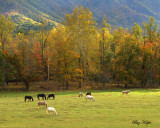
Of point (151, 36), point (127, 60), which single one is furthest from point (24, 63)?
point (151, 36)

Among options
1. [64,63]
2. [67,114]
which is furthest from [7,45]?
[67,114]

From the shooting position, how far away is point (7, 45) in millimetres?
75500

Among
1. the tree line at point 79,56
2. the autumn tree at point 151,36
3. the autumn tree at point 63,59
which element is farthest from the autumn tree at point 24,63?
the autumn tree at point 151,36

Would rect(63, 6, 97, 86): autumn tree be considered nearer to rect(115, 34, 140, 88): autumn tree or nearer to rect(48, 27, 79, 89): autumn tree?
rect(48, 27, 79, 89): autumn tree

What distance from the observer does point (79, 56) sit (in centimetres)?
6288

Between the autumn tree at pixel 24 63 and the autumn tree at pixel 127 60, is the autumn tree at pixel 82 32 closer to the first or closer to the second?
the autumn tree at pixel 127 60

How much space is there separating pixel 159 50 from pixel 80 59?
2904 cm

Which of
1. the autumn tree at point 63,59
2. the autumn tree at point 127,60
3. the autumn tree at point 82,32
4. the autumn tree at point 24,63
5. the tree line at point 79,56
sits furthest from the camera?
the autumn tree at point 127,60

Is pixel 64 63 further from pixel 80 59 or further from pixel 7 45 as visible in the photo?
pixel 7 45

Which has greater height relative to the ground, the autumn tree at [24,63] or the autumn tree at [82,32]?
the autumn tree at [82,32]

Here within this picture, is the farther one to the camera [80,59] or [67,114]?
[80,59]

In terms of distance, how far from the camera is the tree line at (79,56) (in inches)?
2426

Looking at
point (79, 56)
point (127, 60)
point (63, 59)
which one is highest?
point (79, 56)

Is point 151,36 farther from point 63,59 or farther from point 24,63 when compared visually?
point 24,63
